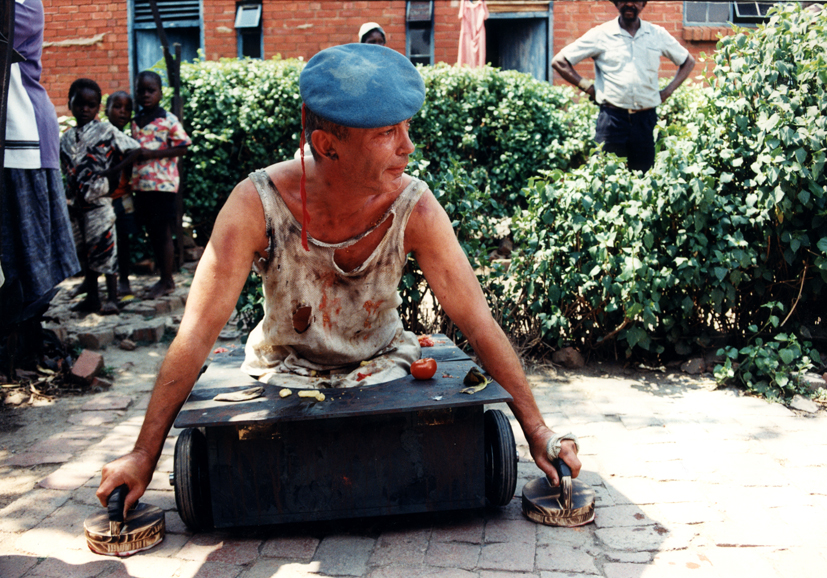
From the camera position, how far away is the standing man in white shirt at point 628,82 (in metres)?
5.76

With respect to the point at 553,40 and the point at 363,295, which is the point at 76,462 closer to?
the point at 363,295

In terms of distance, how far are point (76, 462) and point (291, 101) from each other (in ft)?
16.3

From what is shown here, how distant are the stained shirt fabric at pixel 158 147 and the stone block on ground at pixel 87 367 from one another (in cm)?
215

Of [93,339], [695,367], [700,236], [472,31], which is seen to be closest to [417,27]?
[472,31]

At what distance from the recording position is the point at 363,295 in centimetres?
283

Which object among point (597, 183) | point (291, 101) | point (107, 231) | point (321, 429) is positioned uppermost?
point (291, 101)

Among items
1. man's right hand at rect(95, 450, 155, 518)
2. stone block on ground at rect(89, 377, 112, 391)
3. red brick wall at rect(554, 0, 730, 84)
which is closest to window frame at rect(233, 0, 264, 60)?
red brick wall at rect(554, 0, 730, 84)

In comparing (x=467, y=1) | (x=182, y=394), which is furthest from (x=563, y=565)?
(x=467, y=1)

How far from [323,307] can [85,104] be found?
395 centimetres

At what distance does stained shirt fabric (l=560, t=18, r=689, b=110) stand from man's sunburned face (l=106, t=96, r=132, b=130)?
3.89 metres

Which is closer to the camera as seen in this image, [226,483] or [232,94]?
[226,483]

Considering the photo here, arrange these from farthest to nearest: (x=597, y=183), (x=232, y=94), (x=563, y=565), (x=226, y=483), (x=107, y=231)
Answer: (x=232, y=94) → (x=107, y=231) → (x=597, y=183) → (x=226, y=483) → (x=563, y=565)

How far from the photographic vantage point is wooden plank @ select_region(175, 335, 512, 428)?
2385 mm

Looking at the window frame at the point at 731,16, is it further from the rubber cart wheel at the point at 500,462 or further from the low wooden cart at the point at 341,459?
the low wooden cart at the point at 341,459
